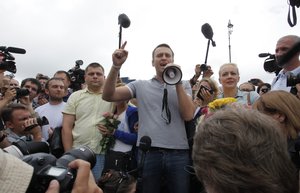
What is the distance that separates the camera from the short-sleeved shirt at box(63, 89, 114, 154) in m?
3.90

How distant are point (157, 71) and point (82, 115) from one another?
0.96m

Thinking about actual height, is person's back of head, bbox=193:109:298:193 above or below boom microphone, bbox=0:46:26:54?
below

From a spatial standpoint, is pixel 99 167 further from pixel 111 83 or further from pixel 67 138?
pixel 111 83

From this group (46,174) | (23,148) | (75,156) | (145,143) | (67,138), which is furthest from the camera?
(67,138)

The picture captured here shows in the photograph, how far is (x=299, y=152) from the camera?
1.97 meters

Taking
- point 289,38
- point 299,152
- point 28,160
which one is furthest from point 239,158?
point 289,38

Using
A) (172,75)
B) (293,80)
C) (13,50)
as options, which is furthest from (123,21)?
(293,80)

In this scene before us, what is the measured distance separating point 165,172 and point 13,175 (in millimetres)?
2436

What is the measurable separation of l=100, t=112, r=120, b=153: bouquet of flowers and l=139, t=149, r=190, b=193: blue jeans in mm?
558

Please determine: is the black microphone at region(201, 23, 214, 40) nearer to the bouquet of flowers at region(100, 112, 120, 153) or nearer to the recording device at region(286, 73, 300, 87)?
the bouquet of flowers at region(100, 112, 120, 153)

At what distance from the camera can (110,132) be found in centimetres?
381

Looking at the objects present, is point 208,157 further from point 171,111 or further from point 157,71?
point 157,71

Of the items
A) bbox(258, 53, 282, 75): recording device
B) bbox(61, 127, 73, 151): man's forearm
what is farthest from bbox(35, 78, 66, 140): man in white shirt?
bbox(258, 53, 282, 75): recording device

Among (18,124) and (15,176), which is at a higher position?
(15,176)
